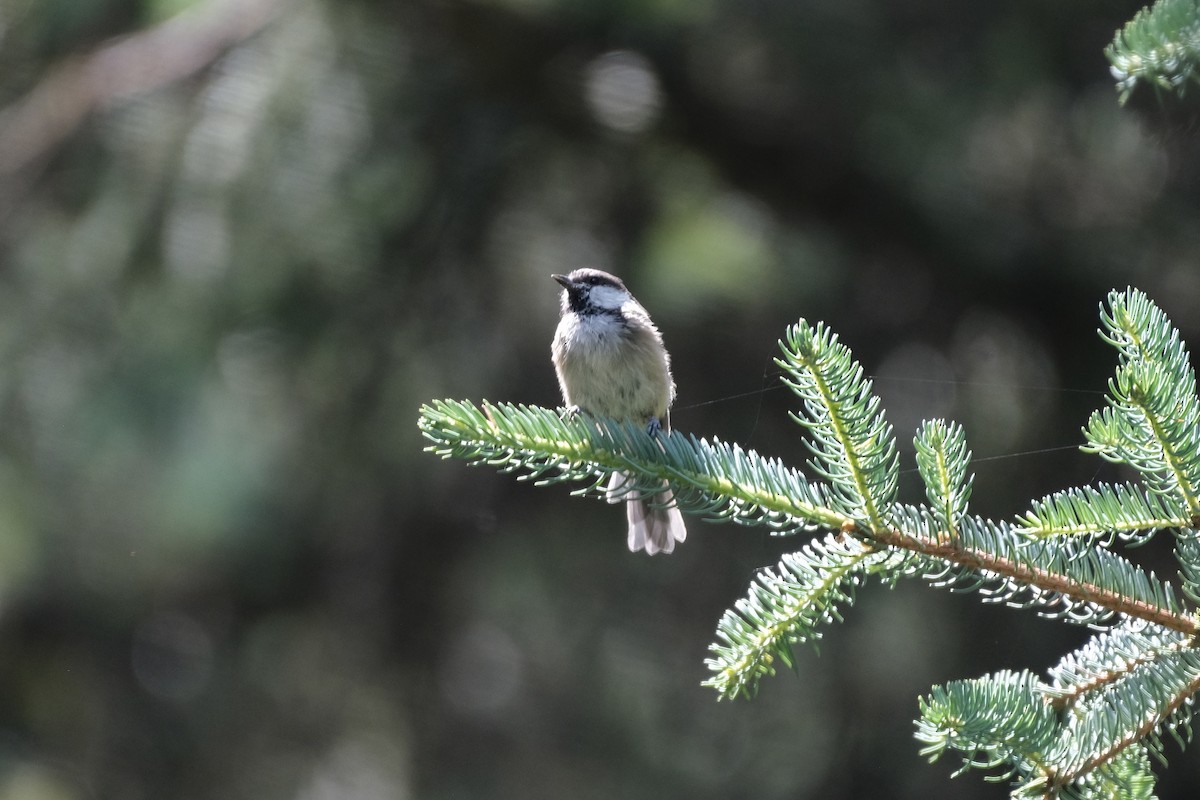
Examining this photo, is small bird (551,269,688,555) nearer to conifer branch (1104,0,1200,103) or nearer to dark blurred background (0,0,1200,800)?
dark blurred background (0,0,1200,800)

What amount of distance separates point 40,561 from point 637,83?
2.43 meters

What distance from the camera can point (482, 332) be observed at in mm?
3512

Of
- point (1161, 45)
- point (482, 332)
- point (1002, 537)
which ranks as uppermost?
point (482, 332)

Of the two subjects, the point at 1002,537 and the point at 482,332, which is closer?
the point at 1002,537

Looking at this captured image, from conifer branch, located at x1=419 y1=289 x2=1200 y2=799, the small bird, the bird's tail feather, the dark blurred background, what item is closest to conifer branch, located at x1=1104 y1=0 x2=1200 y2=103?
conifer branch, located at x1=419 y1=289 x2=1200 y2=799

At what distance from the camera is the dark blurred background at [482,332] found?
9.80ft

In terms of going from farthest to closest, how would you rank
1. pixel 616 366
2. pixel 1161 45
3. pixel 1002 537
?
pixel 616 366
pixel 1161 45
pixel 1002 537

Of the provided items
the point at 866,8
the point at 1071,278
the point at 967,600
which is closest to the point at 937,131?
the point at 866,8

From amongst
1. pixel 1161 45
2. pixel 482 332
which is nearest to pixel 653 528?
pixel 482 332

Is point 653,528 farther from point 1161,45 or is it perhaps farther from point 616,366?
point 1161,45

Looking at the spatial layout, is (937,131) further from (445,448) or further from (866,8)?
(445,448)

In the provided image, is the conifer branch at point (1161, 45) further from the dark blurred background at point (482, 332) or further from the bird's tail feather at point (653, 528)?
the dark blurred background at point (482, 332)

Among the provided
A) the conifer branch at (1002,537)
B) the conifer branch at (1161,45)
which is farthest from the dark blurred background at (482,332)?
the conifer branch at (1002,537)

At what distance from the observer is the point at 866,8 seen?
3.14m
